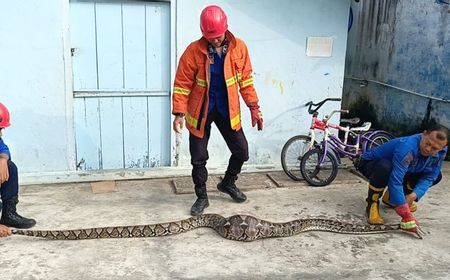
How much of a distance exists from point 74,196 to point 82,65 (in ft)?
5.24

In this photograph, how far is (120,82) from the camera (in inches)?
227

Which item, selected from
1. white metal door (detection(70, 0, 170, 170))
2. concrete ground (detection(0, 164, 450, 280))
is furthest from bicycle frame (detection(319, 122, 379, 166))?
white metal door (detection(70, 0, 170, 170))

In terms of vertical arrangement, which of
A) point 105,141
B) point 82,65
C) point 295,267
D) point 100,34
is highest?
point 100,34

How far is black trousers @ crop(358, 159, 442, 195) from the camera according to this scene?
14.9ft

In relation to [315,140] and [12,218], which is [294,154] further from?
[12,218]

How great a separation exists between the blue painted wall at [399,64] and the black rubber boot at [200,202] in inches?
178

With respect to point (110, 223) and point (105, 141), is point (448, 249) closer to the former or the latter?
point (110, 223)

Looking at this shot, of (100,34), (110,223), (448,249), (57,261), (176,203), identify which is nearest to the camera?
(57,261)

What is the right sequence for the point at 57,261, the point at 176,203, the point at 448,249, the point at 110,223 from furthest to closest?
the point at 176,203
the point at 110,223
the point at 448,249
the point at 57,261

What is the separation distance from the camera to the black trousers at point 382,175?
179 inches

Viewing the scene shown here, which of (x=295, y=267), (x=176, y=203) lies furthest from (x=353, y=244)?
(x=176, y=203)

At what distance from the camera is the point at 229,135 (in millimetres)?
4762

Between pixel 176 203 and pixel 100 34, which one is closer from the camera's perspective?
pixel 176 203

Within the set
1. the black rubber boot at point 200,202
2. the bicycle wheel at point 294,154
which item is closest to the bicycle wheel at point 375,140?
the bicycle wheel at point 294,154
